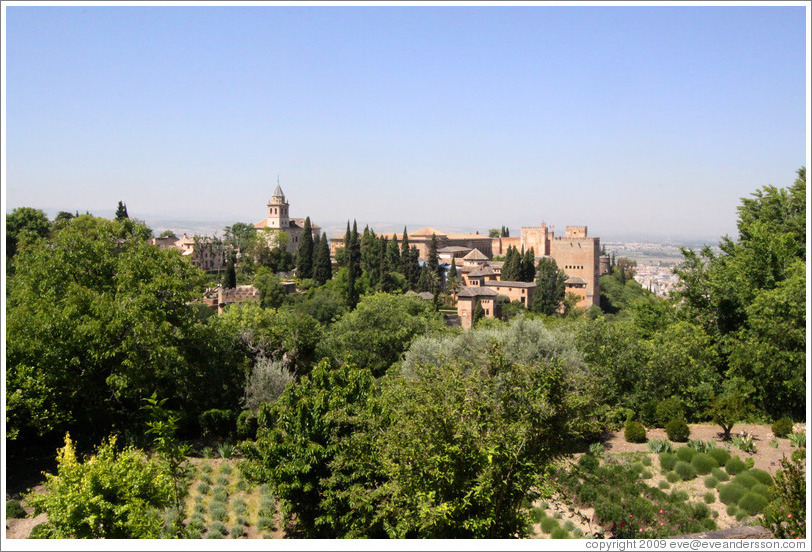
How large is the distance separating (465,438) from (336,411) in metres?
2.33

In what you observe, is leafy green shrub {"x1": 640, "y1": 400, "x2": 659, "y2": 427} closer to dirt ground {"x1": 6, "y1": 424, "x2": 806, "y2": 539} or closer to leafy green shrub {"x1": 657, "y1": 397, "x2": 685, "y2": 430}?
leafy green shrub {"x1": 657, "y1": 397, "x2": 685, "y2": 430}

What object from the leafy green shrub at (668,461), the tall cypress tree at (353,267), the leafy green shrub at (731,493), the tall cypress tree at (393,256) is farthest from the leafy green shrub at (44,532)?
the tall cypress tree at (393,256)

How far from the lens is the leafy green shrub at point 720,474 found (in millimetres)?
10789

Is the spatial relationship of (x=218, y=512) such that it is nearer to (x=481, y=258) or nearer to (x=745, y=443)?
(x=745, y=443)

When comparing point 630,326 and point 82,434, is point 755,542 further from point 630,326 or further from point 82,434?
point 630,326

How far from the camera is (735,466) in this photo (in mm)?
10938

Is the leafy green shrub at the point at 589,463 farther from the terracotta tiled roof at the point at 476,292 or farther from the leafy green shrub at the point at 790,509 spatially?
the terracotta tiled roof at the point at 476,292

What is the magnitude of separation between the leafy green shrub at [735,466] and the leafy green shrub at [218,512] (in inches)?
313

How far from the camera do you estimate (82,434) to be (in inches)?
501

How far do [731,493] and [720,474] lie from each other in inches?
30.8

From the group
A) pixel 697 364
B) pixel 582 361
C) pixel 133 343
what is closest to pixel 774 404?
pixel 697 364

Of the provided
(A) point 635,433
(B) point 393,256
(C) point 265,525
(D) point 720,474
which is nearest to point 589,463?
(D) point 720,474

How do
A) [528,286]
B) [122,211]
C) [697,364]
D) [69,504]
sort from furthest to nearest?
[528,286] < [122,211] < [697,364] < [69,504]

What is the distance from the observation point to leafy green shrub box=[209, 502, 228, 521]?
10000 millimetres
